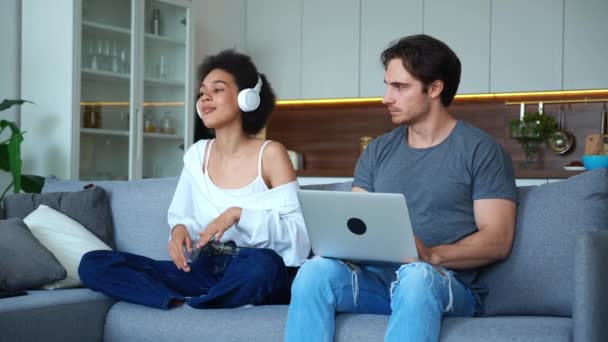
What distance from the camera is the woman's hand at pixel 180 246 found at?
2.52m

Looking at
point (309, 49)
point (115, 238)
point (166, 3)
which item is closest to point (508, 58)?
point (309, 49)

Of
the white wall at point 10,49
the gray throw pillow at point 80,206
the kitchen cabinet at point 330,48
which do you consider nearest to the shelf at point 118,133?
the white wall at point 10,49

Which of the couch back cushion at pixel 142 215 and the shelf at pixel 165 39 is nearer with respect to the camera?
the couch back cushion at pixel 142 215

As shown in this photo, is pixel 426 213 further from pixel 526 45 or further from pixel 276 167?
pixel 526 45

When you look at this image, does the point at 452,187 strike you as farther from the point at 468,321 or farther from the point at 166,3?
the point at 166,3

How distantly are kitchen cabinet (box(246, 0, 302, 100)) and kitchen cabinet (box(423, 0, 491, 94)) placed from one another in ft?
3.43

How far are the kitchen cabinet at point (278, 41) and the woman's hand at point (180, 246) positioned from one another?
3.38 meters

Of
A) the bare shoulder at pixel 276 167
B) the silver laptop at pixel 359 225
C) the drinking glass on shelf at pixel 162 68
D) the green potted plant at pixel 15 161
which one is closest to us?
the silver laptop at pixel 359 225

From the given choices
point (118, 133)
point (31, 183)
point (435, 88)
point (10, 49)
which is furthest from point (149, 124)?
point (435, 88)

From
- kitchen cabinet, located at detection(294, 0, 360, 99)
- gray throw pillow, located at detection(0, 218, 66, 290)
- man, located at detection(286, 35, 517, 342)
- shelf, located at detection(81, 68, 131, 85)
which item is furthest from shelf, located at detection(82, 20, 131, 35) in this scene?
man, located at detection(286, 35, 517, 342)

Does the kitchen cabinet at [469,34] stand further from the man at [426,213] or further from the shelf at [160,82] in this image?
the man at [426,213]

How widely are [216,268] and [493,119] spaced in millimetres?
3413

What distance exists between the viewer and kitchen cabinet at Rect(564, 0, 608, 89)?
4.98 m

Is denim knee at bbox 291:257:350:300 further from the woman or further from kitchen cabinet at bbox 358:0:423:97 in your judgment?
kitchen cabinet at bbox 358:0:423:97
